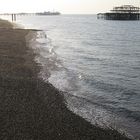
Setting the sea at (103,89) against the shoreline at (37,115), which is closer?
the shoreline at (37,115)

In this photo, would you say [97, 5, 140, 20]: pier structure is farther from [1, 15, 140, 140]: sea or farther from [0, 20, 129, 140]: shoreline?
[0, 20, 129, 140]: shoreline

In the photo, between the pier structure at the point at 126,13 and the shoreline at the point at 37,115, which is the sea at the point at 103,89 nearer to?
the shoreline at the point at 37,115

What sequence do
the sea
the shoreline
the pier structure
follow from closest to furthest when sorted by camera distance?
the shoreline
the sea
the pier structure

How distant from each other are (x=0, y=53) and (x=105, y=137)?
1938 centimetres

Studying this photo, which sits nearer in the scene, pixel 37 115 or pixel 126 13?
pixel 37 115

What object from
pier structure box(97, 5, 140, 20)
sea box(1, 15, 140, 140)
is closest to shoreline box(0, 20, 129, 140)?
sea box(1, 15, 140, 140)

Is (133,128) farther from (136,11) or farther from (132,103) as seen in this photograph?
(136,11)

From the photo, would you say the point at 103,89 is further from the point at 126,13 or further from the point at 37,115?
the point at 126,13

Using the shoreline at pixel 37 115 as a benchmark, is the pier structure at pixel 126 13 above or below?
above

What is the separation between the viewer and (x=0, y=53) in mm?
30484

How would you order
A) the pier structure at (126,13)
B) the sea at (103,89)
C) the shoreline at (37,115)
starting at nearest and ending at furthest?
the shoreline at (37,115), the sea at (103,89), the pier structure at (126,13)

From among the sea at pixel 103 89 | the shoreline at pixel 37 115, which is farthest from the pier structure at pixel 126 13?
the shoreline at pixel 37 115

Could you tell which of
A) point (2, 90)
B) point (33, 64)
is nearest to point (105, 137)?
point (2, 90)

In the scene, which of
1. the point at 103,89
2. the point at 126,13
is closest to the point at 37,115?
the point at 103,89
